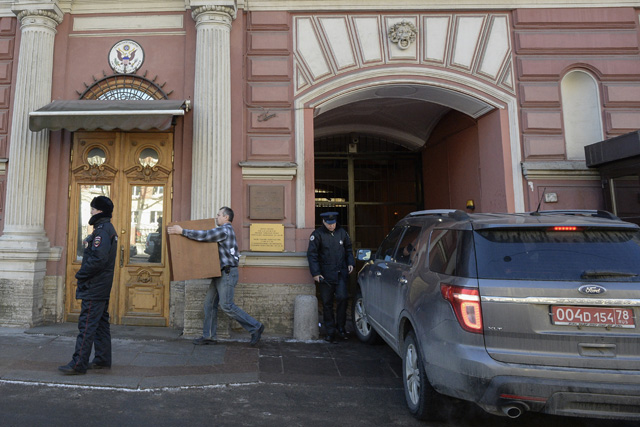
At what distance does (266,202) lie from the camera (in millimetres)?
7113

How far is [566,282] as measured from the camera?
9.44ft

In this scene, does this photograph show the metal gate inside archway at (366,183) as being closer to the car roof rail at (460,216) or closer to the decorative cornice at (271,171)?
the decorative cornice at (271,171)

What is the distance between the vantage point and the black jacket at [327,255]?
643 cm

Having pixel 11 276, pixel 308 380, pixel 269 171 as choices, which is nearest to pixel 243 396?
pixel 308 380

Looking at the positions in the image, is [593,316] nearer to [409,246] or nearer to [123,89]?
[409,246]

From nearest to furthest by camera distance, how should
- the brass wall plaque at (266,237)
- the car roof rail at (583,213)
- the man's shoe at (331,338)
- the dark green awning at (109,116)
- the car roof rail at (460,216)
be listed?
the car roof rail at (460,216) → the car roof rail at (583,213) → the man's shoe at (331,338) → the dark green awning at (109,116) → the brass wall plaque at (266,237)

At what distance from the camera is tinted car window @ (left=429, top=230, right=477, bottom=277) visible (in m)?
3.09

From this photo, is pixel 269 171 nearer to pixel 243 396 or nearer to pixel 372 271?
pixel 372 271

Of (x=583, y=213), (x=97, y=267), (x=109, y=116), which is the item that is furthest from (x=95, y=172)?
(x=583, y=213)

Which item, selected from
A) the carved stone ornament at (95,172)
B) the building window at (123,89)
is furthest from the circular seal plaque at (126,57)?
the carved stone ornament at (95,172)

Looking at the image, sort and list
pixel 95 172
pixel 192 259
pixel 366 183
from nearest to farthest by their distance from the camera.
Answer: pixel 192 259
pixel 95 172
pixel 366 183

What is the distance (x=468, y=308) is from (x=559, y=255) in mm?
777

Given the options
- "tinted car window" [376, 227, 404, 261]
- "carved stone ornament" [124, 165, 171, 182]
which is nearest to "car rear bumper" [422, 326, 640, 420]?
"tinted car window" [376, 227, 404, 261]

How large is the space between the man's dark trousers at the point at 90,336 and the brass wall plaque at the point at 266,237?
8.87 ft
